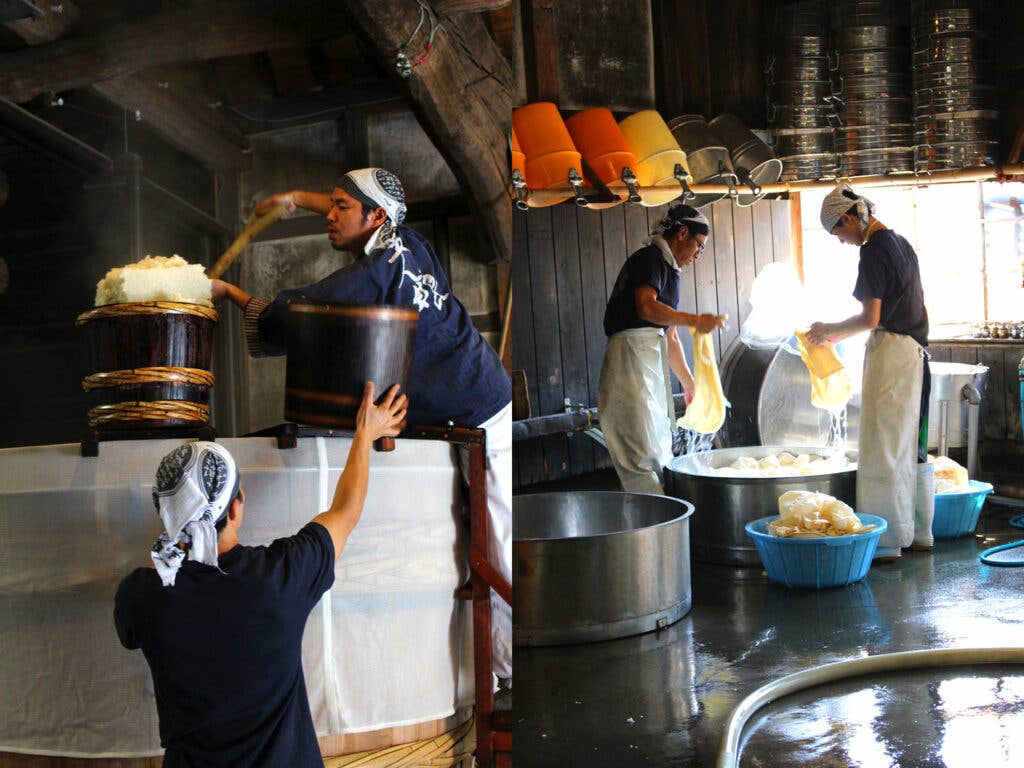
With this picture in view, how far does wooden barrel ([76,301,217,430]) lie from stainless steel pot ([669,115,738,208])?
607mm

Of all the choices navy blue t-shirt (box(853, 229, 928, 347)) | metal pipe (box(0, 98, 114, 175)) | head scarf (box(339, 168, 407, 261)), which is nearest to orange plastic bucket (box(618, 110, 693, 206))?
navy blue t-shirt (box(853, 229, 928, 347))

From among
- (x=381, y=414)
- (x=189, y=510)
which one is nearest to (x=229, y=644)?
(x=189, y=510)

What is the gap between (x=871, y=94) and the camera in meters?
0.96

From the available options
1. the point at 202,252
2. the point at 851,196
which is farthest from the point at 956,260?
the point at 202,252

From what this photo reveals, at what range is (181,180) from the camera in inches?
47.4

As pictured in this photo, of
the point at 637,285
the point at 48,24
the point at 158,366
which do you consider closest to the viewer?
the point at 637,285

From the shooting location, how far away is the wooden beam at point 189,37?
48.6 inches

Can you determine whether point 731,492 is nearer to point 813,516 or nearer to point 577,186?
point 813,516

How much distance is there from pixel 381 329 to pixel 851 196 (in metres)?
0.55

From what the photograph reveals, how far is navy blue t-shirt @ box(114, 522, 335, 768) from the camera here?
104 centimetres

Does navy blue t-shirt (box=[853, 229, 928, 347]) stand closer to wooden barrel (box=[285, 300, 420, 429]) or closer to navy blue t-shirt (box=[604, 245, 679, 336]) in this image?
navy blue t-shirt (box=[604, 245, 679, 336])

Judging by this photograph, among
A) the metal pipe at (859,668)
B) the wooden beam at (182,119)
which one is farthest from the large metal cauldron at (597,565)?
the wooden beam at (182,119)

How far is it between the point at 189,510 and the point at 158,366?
22cm

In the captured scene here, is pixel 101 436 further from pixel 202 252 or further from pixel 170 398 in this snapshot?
pixel 202 252
